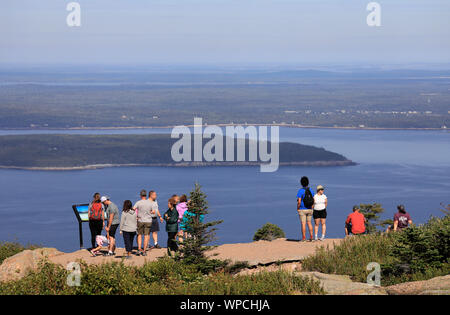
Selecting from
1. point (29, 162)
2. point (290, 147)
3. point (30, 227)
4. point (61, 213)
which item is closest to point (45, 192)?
point (61, 213)

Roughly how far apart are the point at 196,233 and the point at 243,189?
392 ft

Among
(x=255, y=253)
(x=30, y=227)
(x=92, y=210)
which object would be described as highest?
(x=92, y=210)

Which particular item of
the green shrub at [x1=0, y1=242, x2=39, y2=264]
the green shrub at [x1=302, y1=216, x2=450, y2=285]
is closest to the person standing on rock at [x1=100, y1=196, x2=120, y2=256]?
the green shrub at [x1=0, y1=242, x2=39, y2=264]

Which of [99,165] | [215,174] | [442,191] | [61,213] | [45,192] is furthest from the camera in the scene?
[99,165]

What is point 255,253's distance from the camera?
44.3ft

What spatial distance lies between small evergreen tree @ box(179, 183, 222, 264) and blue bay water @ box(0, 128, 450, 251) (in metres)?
66.2

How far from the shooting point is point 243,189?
131 meters

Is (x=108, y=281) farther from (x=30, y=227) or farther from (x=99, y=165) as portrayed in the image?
(x=99, y=165)

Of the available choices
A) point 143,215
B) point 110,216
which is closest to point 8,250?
point 110,216

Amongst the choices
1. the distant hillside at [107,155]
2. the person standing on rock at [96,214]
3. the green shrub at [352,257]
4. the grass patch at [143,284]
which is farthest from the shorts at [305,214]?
the distant hillside at [107,155]

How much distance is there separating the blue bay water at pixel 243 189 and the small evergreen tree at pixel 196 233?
66.2 metres

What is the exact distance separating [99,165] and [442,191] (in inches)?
3693

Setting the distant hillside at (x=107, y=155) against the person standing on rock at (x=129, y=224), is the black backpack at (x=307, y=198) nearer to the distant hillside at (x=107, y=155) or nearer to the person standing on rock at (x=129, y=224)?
the person standing on rock at (x=129, y=224)

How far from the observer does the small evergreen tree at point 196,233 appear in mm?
11672
